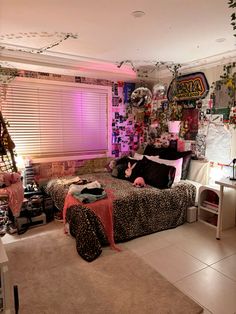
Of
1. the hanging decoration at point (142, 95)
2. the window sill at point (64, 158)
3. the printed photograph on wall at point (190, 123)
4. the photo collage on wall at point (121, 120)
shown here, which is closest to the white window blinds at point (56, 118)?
the window sill at point (64, 158)

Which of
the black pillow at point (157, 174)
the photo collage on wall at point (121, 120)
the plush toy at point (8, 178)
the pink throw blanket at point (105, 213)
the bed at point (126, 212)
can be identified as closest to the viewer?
the bed at point (126, 212)

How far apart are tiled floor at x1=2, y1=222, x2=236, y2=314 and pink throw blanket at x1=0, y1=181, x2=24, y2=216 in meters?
0.36

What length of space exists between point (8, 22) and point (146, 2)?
4.37 feet

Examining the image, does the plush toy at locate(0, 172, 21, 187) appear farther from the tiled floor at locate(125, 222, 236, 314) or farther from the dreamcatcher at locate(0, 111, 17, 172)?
the tiled floor at locate(125, 222, 236, 314)

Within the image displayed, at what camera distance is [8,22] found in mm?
2248

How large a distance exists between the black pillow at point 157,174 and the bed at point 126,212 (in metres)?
0.09

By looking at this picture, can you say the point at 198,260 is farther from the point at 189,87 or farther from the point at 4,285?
the point at 189,87

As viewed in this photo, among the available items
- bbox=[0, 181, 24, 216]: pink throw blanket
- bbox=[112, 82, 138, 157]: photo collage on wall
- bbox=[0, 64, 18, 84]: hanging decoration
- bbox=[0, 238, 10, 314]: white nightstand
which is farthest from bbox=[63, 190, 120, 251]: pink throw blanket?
bbox=[0, 64, 18, 84]: hanging decoration

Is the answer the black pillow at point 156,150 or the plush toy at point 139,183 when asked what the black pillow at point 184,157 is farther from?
the plush toy at point 139,183

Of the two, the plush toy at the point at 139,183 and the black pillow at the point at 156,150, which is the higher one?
the black pillow at the point at 156,150

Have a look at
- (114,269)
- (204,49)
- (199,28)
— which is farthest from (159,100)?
(114,269)

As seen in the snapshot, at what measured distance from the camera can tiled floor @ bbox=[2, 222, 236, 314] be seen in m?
1.96

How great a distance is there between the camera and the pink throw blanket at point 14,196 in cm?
287

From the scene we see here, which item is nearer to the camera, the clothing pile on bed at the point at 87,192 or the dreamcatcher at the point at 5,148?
the clothing pile on bed at the point at 87,192
